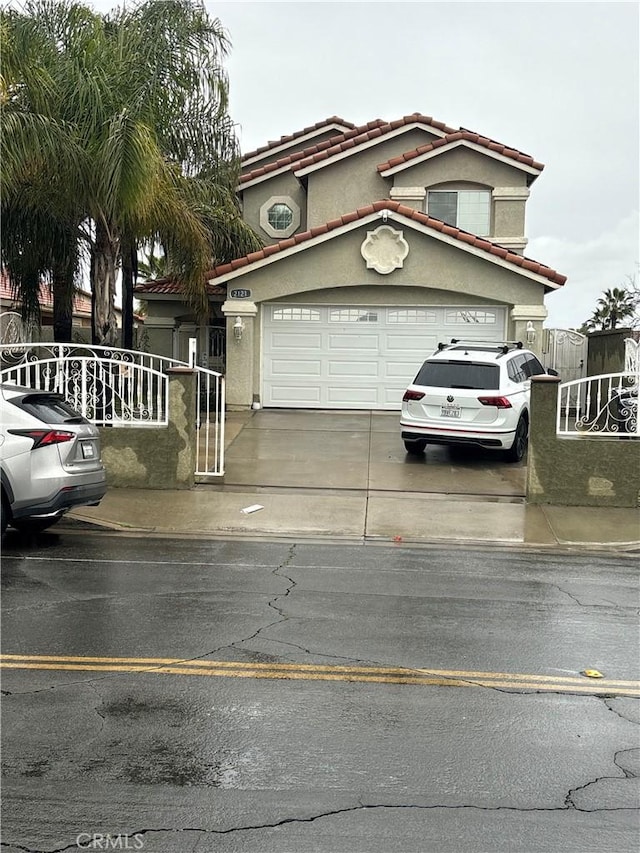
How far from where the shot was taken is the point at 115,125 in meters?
13.8

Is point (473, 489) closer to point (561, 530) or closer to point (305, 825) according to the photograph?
point (561, 530)

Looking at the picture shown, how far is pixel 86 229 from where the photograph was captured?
16.6 m

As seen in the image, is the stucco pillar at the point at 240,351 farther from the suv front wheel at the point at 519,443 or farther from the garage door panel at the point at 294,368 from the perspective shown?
the suv front wheel at the point at 519,443

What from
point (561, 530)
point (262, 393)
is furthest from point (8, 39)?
point (561, 530)

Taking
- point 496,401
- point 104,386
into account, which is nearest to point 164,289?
point 104,386

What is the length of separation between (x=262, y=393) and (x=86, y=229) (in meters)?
5.28

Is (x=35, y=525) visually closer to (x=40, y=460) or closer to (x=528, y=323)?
(x=40, y=460)

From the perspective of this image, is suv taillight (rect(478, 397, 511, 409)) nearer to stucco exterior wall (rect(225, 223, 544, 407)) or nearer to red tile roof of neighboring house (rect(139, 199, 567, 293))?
stucco exterior wall (rect(225, 223, 544, 407))

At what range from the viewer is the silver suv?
851 cm

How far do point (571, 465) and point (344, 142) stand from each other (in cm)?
1339

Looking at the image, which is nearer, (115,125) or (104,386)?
(104,386)

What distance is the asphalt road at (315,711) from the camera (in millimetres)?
3707

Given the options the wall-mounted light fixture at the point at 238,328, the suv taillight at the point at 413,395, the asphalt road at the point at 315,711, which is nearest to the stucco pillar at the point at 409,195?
the wall-mounted light fixture at the point at 238,328

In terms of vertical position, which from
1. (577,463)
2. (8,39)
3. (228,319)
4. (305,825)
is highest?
(8,39)
